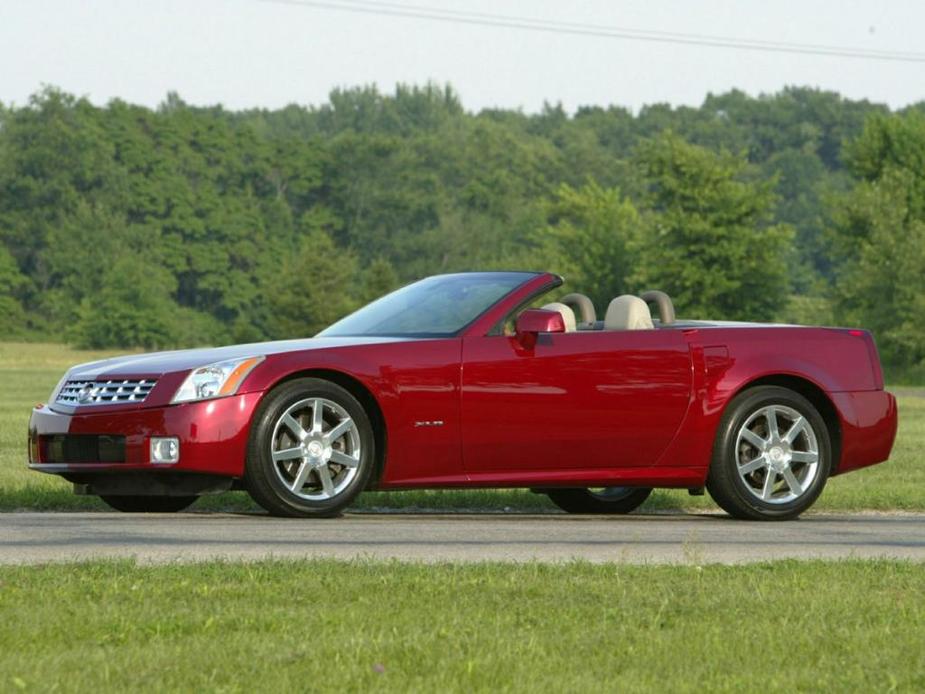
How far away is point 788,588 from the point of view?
285 inches

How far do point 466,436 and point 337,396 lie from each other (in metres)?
0.78

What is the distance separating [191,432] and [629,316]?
2.82 meters

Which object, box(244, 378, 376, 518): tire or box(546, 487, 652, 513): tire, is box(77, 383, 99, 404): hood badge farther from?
box(546, 487, 652, 513): tire

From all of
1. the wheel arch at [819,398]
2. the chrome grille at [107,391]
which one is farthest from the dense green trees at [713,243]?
the chrome grille at [107,391]

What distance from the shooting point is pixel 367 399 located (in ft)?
35.0

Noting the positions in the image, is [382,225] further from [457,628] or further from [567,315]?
[457,628]

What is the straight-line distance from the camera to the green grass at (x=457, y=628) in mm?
5328

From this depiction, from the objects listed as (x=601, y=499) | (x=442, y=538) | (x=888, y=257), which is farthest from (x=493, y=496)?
(x=888, y=257)

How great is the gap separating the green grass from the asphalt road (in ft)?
2.38

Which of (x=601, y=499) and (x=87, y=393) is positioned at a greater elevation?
(x=87, y=393)

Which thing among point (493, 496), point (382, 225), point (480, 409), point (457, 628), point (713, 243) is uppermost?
point (382, 225)

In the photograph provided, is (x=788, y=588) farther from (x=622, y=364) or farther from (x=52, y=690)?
(x=622, y=364)

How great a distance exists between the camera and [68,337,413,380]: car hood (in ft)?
34.4

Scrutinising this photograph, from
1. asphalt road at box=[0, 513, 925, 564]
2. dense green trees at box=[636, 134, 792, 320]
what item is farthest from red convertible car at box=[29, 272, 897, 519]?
dense green trees at box=[636, 134, 792, 320]
